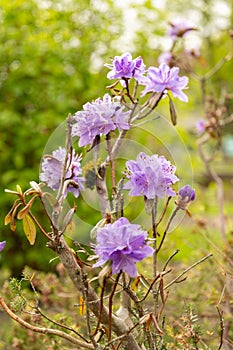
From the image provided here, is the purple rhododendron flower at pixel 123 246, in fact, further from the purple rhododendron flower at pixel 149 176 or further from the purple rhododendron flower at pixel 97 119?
the purple rhododendron flower at pixel 97 119

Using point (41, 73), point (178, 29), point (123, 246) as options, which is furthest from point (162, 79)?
point (41, 73)

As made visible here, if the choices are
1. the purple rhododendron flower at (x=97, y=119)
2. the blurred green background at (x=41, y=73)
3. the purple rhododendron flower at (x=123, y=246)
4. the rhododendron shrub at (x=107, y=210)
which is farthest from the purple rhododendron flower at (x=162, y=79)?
the blurred green background at (x=41, y=73)

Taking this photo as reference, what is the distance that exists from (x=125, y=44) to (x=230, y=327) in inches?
102

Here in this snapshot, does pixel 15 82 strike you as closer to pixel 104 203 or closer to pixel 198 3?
pixel 104 203

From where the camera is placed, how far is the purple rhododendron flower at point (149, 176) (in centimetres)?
108

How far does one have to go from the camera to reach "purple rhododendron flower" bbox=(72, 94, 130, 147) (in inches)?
44.3

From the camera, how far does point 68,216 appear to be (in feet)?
3.78

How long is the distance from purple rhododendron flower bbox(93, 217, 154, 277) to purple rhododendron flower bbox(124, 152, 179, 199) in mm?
150

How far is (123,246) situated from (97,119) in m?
0.31

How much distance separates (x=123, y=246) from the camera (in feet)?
3.03

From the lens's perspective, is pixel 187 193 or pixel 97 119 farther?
pixel 187 193

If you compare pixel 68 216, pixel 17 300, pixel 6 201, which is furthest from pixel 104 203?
pixel 6 201

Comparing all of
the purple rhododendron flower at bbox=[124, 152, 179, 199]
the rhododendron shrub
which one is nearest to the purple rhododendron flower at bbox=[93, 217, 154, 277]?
the rhododendron shrub

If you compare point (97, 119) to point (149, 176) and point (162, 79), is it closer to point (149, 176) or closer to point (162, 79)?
point (149, 176)
